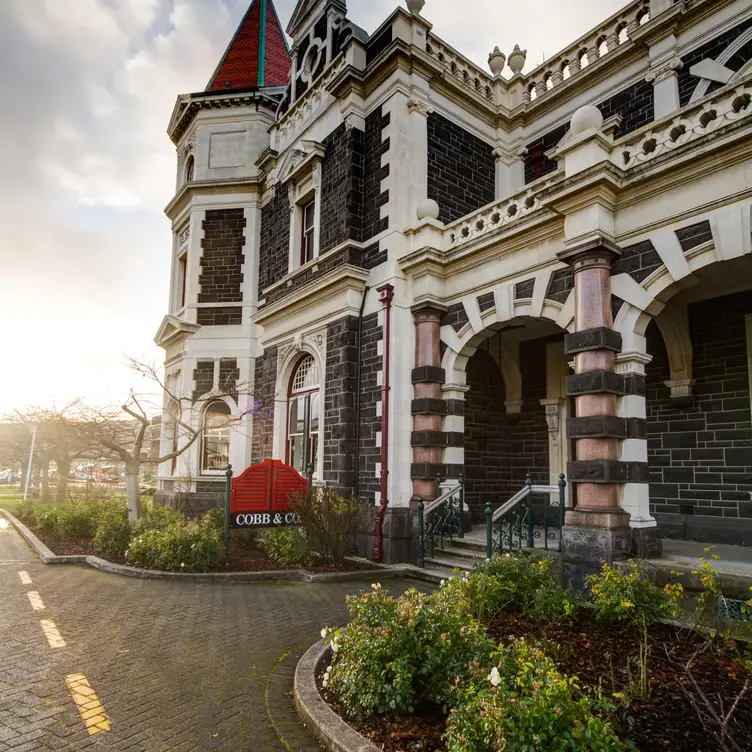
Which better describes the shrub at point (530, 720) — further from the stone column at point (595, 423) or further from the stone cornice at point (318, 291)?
the stone cornice at point (318, 291)

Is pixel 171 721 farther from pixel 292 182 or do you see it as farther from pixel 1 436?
pixel 1 436

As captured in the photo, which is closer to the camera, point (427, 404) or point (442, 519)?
point (442, 519)

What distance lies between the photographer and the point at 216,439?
624 inches

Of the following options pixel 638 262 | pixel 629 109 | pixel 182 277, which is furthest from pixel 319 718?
pixel 182 277

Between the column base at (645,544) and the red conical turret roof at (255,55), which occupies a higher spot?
the red conical turret roof at (255,55)

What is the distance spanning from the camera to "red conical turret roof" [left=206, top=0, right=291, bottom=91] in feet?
59.8

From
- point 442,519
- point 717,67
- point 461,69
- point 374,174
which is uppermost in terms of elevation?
point 461,69

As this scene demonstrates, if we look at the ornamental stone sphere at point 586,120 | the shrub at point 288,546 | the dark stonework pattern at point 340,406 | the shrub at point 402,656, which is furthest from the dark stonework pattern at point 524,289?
the shrub at point 402,656

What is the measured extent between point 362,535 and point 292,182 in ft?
29.5

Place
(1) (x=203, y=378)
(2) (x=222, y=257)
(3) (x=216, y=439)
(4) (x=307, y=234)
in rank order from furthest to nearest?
(2) (x=222, y=257)
(1) (x=203, y=378)
(3) (x=216, y=439)
(4) (x=307, y=234)

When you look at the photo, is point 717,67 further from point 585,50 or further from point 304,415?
point 304,415

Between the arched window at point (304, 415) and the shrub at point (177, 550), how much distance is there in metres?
3.52

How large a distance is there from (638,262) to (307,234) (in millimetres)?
8842

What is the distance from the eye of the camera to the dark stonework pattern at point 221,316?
16.1 meters
